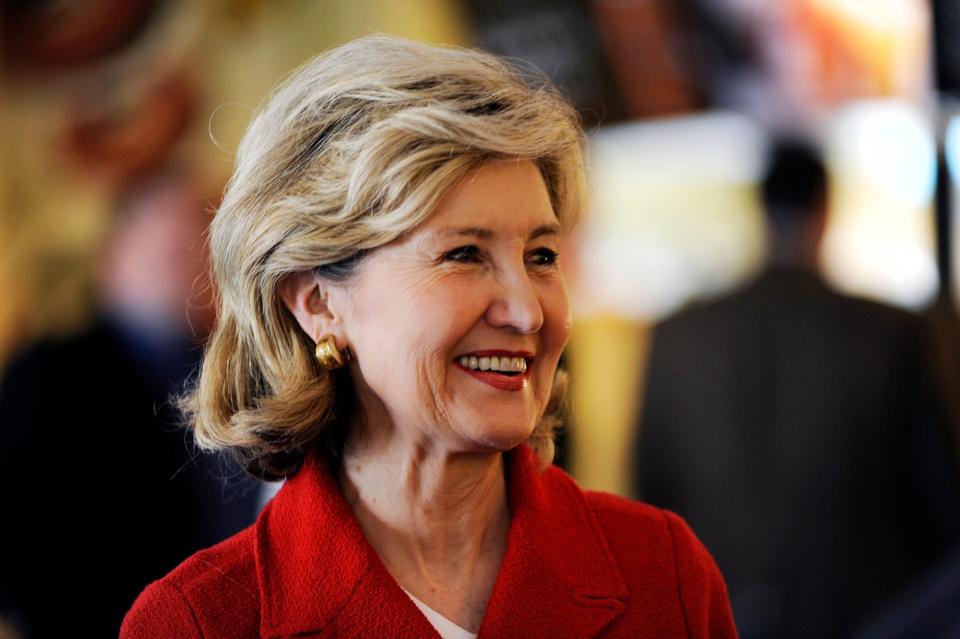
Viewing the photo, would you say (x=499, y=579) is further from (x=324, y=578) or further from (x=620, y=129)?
(x=620, y=129)

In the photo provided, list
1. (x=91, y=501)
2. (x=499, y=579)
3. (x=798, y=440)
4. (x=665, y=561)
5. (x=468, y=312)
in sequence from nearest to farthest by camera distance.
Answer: (x=468, y=312)
(x=499, y=579)
(x=665, y=561)
(x=798, y=440)
(x=91, y=501)

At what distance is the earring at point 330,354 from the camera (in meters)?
1.66

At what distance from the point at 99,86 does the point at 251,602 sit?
13.9 feet

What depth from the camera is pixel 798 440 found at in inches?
145

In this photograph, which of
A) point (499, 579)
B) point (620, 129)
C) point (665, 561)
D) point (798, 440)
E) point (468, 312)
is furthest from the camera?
point (620, 129)

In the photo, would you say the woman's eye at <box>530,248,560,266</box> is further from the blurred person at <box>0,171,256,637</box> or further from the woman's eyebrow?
the blurred person at <box>0,171,256,637</box>

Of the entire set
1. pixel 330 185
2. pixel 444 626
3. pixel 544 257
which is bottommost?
pixel 444 626

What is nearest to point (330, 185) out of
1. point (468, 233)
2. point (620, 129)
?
point (468, 233)

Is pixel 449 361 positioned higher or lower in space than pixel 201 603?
higher

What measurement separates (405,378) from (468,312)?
0.12 metres

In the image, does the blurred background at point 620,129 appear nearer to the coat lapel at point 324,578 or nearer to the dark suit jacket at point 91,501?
the dark suit jacket at point 91,501

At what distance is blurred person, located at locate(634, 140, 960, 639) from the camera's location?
141 inches

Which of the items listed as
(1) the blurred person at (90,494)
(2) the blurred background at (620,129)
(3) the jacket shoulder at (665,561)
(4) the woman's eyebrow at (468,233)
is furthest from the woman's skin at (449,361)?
(2) the blurred background at (620,129)

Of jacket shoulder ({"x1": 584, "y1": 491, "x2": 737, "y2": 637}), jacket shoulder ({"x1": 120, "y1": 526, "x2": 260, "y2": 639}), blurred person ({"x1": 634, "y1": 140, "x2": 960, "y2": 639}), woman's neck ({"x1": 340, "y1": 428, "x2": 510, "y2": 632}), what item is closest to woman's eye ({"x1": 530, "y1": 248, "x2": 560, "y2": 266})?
woman's neck ({"x1": 340, "y1": 428, "x2": 510, "y2": 632})
